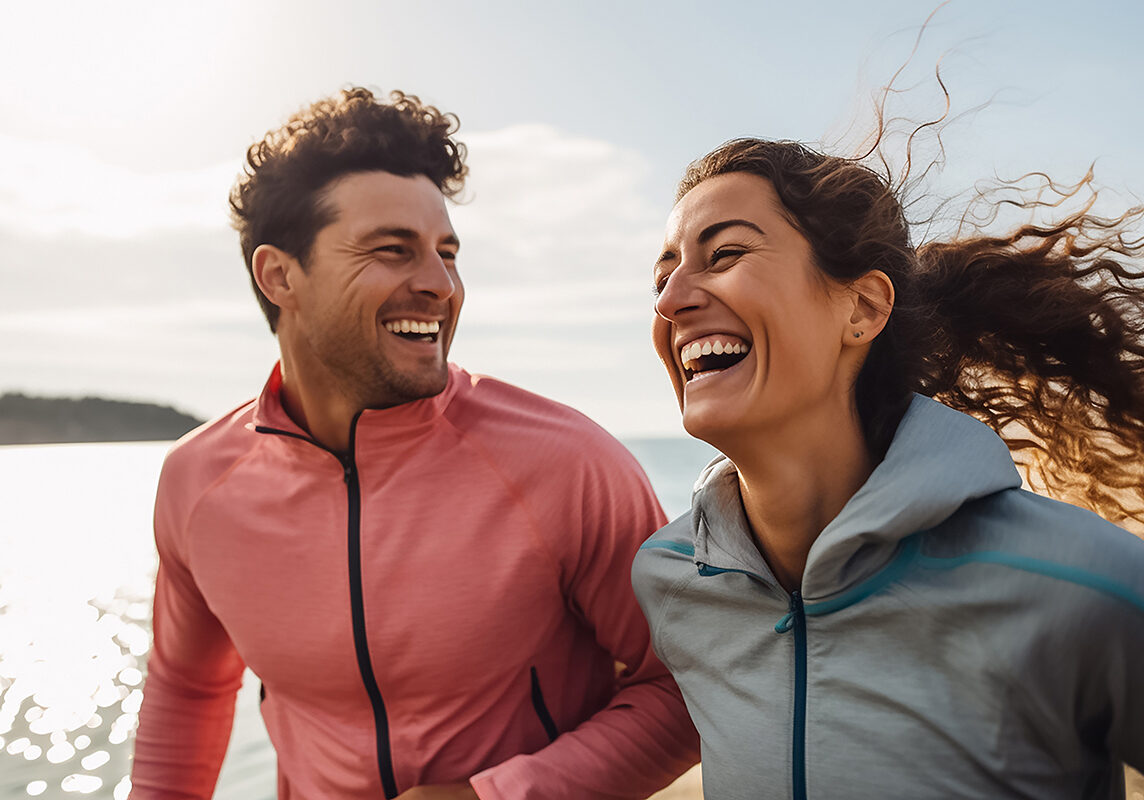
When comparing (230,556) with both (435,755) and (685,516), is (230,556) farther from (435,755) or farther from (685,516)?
(685,516)

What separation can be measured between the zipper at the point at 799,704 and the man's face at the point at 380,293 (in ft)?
3.90

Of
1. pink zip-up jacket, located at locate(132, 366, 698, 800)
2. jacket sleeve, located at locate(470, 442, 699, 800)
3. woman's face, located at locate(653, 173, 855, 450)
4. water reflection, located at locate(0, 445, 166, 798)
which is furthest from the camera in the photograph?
water reflection, located at locate(0, 445, 166, 798)

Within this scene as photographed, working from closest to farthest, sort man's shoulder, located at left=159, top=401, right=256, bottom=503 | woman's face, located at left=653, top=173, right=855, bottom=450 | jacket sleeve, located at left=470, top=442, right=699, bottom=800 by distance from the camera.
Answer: woman's face, located at left=653, top=173, right=855, bottom=450 < jacket sleeve, located at left=470, top=442, right=699, bottom=800 < man's shoulder, located at left=159, top=401, right=256, bottom=503

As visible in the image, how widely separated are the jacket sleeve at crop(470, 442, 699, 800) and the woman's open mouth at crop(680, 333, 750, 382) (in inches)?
19.0

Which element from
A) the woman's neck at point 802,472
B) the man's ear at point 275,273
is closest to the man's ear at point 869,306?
the woman's neck at point 802,472

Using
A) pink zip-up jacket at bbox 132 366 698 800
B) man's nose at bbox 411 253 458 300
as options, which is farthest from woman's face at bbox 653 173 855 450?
man's nose at bbox 411 253 458 300

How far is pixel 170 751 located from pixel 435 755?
1.14 meters

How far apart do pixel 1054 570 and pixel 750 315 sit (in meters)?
0.73

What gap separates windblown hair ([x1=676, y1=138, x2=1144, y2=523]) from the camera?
1835 millimetres

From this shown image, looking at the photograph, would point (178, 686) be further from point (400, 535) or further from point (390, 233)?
point (390, 233)

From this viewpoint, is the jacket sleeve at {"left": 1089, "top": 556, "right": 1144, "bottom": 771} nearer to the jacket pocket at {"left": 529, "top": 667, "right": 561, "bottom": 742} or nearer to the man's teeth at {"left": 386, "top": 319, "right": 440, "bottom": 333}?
the jacket pocket at {"left": 529, "top": 667, "right": 561, "bottom": 742}

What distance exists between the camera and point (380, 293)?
2.37 metres

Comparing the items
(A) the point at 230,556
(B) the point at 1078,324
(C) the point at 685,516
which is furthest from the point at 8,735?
(B) the point at 1078,324

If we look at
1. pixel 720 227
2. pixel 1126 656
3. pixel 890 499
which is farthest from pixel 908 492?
pixel 720 227
